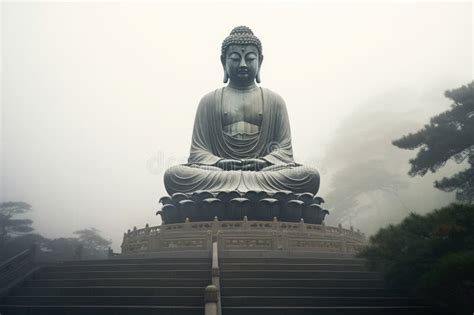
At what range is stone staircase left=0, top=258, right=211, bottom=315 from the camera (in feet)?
16.4

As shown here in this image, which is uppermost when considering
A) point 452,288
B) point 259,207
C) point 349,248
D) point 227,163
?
point 227,163

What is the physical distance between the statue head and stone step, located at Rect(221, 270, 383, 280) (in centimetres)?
812

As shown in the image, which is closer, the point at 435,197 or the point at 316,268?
the point at 316,268

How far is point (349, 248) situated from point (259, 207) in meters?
2.23

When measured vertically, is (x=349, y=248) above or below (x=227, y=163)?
below

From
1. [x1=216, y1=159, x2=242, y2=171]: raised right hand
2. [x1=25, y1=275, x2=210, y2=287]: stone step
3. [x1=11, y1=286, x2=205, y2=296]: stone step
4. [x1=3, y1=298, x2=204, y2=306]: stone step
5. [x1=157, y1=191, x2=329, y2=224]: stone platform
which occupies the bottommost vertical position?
[x1=3, y1=298, x2=204, y2=306]: stone step

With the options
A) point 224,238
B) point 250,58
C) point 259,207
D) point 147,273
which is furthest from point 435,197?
point 147,273

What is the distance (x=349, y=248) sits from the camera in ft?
28.5

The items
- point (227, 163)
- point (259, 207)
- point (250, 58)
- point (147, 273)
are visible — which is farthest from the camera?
point (250, 58)

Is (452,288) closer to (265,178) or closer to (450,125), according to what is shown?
(450,125)

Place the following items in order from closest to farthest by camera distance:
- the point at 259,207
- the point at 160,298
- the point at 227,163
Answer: the point at 160,298 < the point at 259,207 < the point at 227,163

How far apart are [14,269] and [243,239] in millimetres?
4056

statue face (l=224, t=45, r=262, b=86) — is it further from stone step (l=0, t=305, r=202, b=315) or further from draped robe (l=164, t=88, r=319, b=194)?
stone step (l=0, t=305, r=202, b=315)

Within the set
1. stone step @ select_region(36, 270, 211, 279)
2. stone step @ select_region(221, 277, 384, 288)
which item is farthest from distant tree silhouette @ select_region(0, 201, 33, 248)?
stone step @ select_region(221, 277, 384, 288)
